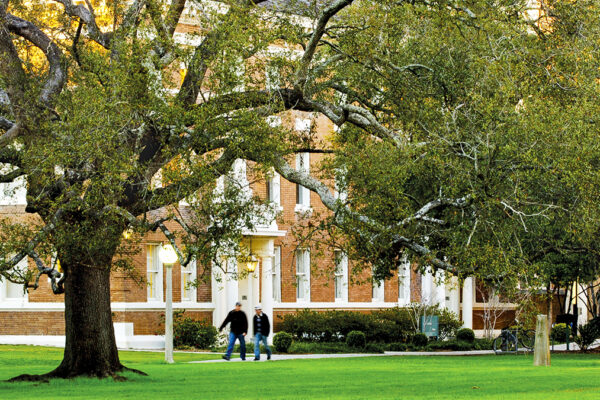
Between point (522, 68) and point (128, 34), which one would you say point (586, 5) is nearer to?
point (522, 68)

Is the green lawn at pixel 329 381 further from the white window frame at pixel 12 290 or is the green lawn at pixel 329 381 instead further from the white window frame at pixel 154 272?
the white window frame at pixel 12 290

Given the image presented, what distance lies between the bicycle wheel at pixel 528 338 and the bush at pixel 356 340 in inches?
227

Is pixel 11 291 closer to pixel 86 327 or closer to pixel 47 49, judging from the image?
pixel 86 327

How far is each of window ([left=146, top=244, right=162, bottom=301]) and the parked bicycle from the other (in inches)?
484

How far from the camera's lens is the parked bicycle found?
132ft

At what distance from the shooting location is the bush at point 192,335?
41000 millimetres

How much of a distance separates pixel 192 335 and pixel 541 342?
51.7 feet

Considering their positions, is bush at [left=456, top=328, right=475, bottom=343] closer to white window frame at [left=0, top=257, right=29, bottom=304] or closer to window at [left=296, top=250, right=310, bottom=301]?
window at [left=296, top=250, right=310, bottom=301]

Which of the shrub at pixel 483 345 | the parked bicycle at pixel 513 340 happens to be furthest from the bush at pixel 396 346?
the parked bicycle at pixel 513 340

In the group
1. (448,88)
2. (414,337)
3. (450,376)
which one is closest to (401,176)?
(448,88)

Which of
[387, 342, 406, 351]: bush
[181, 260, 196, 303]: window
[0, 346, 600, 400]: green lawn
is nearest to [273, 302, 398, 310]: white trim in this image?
[181, 260, 196, 303]: window

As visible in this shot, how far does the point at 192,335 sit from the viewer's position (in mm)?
41000

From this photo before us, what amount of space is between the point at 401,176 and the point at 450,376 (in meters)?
5.02

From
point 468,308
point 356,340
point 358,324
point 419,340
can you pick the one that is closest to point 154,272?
point 356,340
